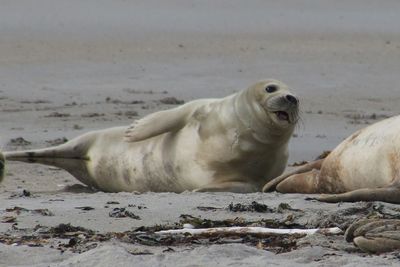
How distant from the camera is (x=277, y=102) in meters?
7.46

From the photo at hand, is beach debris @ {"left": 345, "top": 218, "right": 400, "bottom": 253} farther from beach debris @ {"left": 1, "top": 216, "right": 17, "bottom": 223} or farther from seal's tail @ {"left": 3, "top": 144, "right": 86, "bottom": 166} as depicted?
seal's tail @ {"left": 3, "top": 144, "right": 86, "bottom": 166}

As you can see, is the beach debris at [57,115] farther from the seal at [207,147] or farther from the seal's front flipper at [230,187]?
the seal's front flipper at [230,187]

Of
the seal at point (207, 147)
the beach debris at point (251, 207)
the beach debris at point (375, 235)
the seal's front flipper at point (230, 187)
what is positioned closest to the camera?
the beach debris at point (375, 235)

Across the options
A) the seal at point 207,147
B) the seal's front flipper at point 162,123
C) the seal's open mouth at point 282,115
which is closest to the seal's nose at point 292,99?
the seal at point 207,147

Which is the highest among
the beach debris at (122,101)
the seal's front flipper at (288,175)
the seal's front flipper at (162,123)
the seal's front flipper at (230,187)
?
the seal's front flipper at (162,123)

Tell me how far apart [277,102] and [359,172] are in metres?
1.06

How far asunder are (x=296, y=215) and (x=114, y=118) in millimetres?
4958

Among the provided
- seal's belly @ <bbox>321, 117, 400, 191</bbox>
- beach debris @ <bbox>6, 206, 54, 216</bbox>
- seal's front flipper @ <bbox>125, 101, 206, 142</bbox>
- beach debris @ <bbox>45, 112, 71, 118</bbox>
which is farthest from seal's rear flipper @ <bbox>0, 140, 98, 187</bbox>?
beach debris @ <bbox>6, 206, 54, 216</bbox>

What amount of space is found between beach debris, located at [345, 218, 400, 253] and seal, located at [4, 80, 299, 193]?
97.6 inches

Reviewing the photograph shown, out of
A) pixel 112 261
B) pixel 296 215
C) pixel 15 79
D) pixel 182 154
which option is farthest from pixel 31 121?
pixel 112 261

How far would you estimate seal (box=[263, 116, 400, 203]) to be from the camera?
6.03 m

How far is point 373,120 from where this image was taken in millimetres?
10719

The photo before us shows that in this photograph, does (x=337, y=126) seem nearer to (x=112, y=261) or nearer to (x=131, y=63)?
(x=131, y=63)

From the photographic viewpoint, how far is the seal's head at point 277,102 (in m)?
7.39
